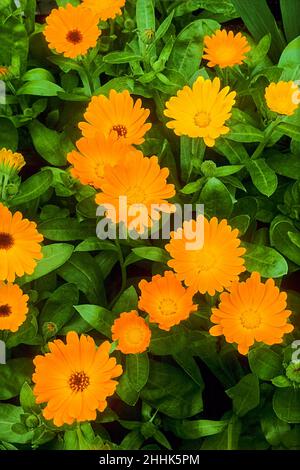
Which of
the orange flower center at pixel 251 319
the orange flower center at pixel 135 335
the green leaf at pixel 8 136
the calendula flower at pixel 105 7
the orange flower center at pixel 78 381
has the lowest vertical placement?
the orange flower center at pixel 78 381

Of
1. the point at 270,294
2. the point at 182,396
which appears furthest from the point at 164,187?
the point at 182,396

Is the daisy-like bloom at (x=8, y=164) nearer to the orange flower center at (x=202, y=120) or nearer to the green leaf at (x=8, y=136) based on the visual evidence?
the green leaf at (x=8, y=136)

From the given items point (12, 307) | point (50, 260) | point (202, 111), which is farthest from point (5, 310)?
point (202, 111)

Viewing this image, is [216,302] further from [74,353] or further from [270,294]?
[74,353]

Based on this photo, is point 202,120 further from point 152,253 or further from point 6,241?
point 6,241

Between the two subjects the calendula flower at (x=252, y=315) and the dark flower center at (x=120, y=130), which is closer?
the calendula flower at (x=252, y=315)

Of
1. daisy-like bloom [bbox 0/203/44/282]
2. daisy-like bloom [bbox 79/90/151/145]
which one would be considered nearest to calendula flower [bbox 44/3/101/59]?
daisy-like bloom [bbox 79/90/151/145]

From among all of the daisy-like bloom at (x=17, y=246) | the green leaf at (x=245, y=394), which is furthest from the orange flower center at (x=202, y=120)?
the green leaf at (x=245, y=394)
